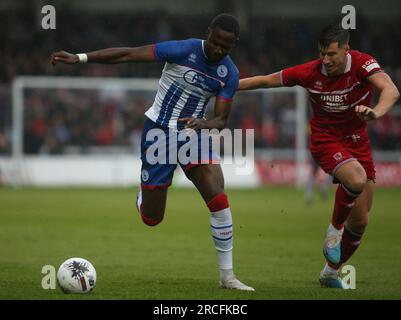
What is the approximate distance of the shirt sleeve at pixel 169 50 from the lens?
29.3ft

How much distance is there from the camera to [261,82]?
9500 mm

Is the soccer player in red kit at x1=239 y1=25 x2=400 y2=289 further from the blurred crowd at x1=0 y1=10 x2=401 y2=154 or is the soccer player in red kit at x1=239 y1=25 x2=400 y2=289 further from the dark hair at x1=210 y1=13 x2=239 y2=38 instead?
the blurred crowd at x1=0 y1=10 x2=401 y2=154

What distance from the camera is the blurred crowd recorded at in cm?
2881

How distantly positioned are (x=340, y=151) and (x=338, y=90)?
0.65 m

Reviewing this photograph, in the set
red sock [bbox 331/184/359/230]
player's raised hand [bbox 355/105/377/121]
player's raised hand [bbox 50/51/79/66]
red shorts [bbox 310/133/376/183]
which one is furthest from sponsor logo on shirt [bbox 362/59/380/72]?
player's raised hand [bbox 50/51/79/66]

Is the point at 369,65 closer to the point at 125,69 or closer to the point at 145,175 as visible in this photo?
the point at 145,175

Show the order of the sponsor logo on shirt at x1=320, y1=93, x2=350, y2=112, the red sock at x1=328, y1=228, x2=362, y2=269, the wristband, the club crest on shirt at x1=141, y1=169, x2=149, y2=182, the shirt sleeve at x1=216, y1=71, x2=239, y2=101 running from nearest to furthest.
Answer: the wristband < the shirt sleeve at x1=216, y1=71, x2=239, y2=101 < the sponsor logo on shirt at x1=320, y1=93, x2=350, y2=112 < the club crest on shirt at x1=141, y1=169, x2=149, y2=182 < the red sock at x1=328, y1=228, x2=362, y2=269

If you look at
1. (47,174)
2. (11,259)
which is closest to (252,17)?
(47,174)

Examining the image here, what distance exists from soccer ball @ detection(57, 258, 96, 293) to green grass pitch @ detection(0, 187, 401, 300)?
118 mm

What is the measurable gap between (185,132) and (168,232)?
6965 mm

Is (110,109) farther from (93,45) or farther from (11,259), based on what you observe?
(11,259)

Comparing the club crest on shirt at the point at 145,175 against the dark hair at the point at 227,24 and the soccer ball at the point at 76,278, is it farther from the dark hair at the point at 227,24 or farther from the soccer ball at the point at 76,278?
the dark hair at the point at 227,24

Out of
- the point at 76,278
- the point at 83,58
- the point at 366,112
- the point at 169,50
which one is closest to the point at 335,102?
the point at 366,112

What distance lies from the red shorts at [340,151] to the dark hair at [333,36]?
3.50 feet
